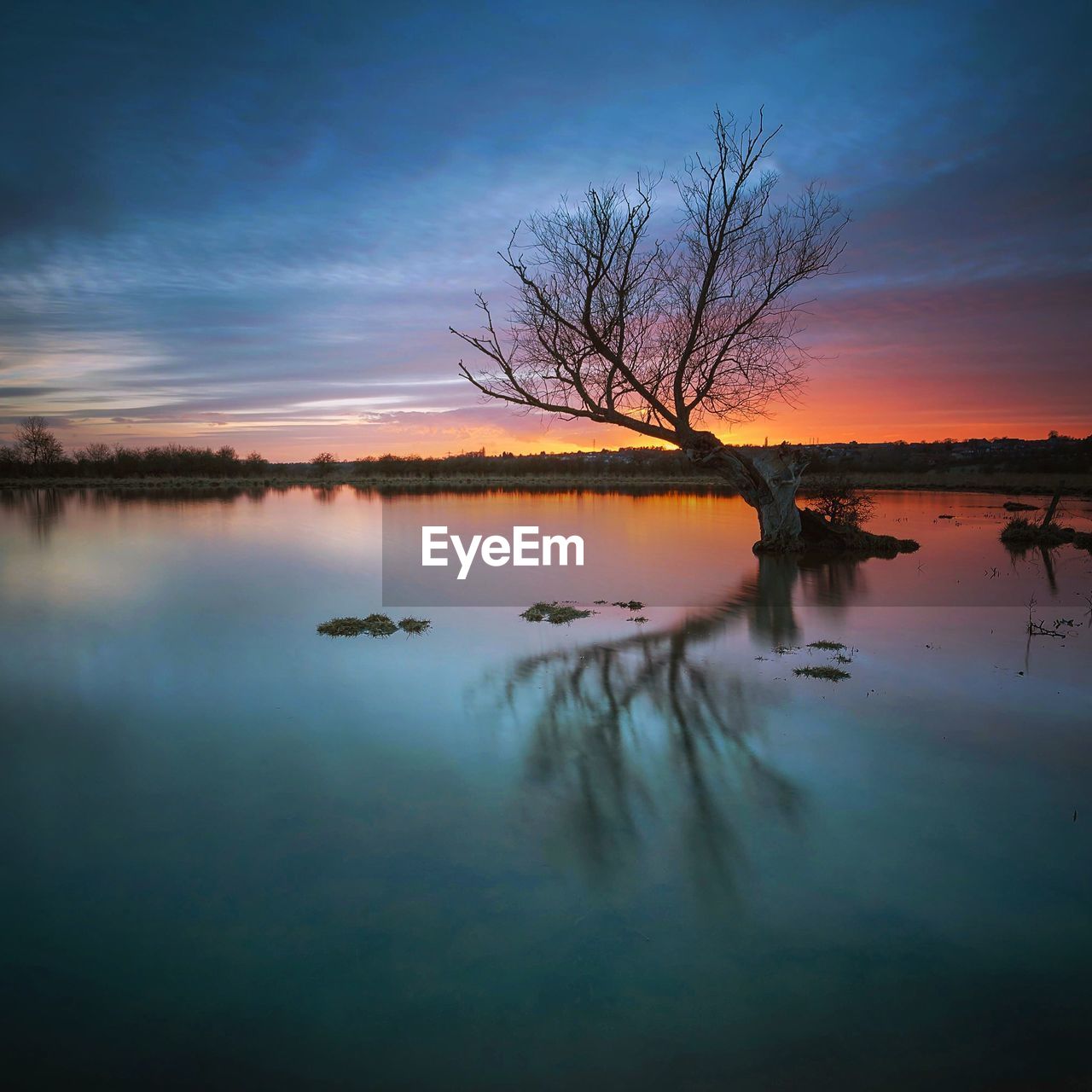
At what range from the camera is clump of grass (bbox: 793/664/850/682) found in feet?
21.6

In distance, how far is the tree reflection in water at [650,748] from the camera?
371cm

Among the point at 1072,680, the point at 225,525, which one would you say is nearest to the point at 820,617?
the point at 1072,680

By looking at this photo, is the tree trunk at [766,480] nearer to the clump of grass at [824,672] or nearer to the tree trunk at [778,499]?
the tree trunk at [778,499]

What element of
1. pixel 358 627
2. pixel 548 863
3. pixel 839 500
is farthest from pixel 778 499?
pixel 548 863

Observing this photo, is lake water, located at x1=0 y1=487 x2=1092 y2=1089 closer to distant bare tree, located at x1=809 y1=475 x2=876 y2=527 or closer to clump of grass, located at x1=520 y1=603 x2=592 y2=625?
clump of grass, located at x1=520 y1=603 x2=592 y2=625

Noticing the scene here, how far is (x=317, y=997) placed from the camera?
103 inches

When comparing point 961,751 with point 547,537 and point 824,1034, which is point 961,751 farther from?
point 547,537

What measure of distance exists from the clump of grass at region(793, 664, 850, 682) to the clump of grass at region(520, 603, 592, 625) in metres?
3.25

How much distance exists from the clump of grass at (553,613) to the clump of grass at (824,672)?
10.7 ft

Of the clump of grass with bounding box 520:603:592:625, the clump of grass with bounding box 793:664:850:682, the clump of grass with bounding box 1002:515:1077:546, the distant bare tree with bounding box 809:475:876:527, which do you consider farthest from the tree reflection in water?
the clump of grass with bounding box 1002:515:1077:546

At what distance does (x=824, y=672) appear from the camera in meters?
6.70

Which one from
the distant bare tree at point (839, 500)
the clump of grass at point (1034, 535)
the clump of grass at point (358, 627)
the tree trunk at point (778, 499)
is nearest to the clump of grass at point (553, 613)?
the clump of grass at point (358, 627)

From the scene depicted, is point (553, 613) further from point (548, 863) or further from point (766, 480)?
point (766, 480)

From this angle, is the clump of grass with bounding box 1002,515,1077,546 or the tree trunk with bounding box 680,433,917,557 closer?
the tree trunk with bounding box 680,433,917,557
